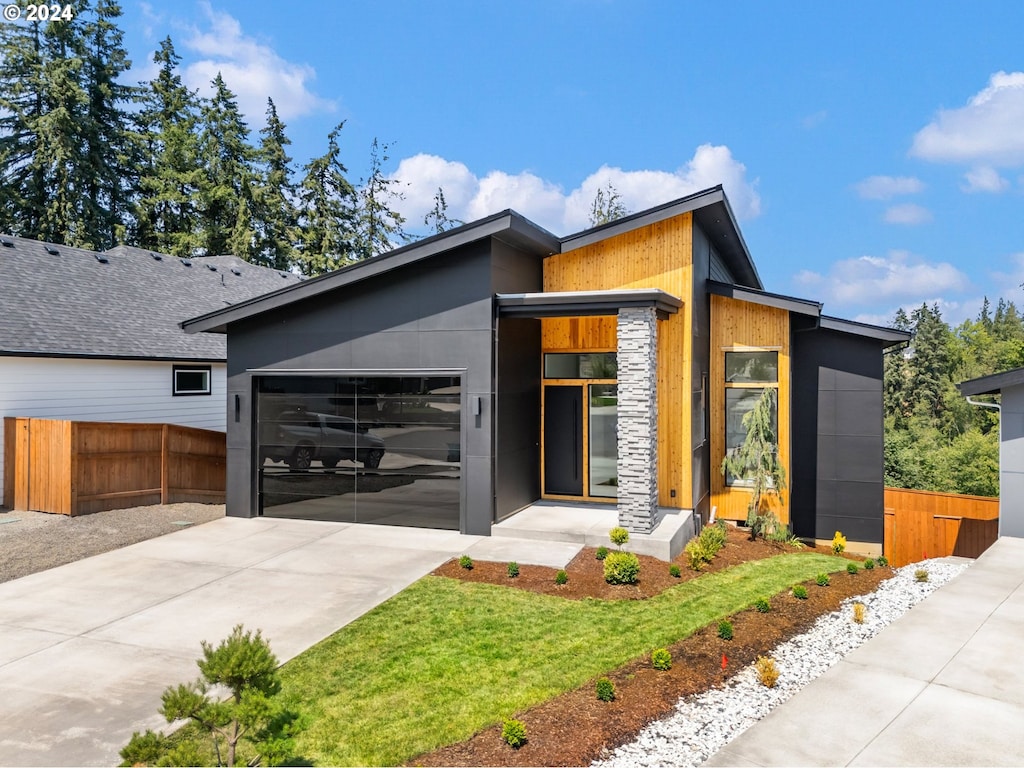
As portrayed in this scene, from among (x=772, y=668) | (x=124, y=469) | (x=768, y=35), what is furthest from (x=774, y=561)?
(x=768, y=35)

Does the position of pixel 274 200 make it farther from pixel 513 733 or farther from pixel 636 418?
pixel 513 733

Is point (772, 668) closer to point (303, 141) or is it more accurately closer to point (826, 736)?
point (826, 736)

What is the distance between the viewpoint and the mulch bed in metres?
4.37

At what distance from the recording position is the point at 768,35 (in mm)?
19906

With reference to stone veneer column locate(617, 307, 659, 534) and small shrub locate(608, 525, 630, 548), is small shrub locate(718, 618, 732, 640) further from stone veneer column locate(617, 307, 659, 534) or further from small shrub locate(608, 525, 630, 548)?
stone veneer column locate(617, 307, 659, 534)

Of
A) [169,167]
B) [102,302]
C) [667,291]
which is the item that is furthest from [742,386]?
[169,167]

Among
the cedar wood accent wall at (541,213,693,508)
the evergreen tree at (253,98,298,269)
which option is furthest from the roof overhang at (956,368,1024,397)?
the evergreen tree at (253,98,298,269)

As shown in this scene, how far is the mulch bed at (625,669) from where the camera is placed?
437cm

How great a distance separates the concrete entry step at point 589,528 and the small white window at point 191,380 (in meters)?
9.52

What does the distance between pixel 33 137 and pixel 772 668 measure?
3694 centimetres

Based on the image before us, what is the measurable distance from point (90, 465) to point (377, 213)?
1075 inches

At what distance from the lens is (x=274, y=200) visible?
34.5 metres

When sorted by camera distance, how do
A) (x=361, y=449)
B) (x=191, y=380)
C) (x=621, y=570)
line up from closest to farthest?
1. (x=621, y=570)
2. (x=361, y=449)
3. (x=191, y=380)

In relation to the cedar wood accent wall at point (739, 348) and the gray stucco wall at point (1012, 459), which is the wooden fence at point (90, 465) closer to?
the cedar wood accent wall at point (739, 348)
